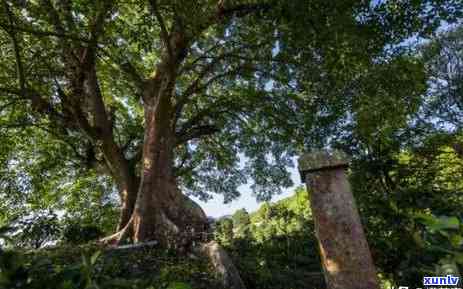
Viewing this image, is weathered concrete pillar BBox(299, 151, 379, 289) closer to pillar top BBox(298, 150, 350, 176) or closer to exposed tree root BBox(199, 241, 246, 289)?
pillar top BBox(298, 150, 350, 176)

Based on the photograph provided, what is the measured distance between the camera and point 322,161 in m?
2.81

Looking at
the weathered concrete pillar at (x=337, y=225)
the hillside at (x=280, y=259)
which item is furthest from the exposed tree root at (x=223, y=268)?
the weathered concrete pillar at (x=337, y=225)

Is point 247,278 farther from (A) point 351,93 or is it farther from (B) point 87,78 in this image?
(B) point 87,78

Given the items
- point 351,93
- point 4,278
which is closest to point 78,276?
point 4,278

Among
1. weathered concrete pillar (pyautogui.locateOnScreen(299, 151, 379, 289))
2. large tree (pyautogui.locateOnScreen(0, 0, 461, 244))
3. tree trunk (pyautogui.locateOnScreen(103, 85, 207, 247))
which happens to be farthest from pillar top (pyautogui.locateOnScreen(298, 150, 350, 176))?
tree trunk (pyautogui.locateOnScreen(103, 85, 207, 247))

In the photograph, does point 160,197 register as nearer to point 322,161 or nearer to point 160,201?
point 160,201

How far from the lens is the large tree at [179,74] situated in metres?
5.76

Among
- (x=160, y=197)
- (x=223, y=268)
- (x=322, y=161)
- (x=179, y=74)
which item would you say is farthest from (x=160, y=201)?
(x=322, y=161)

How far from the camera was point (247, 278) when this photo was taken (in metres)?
6.67

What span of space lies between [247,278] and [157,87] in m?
6.50

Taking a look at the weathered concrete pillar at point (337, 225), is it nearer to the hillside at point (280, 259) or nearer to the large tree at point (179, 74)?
the large tree at point (179, 74)

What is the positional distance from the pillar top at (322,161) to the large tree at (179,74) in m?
3.38

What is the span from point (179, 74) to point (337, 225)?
7.56m

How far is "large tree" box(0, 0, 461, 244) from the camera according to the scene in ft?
18.9
